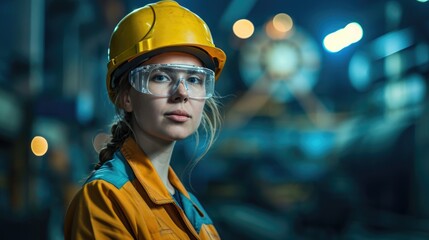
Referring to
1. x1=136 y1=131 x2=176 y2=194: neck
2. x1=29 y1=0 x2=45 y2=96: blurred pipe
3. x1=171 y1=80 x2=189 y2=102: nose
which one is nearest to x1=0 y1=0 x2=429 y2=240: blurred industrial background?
x1=29 y1=0 x2=45 y2=96: blurred pipe

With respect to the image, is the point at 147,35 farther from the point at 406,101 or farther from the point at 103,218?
the point at 406,101

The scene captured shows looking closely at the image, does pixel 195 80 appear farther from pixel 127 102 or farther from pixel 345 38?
pixel 345 38

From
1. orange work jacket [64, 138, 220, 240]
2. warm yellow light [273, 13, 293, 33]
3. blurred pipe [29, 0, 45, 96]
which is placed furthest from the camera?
warm yellow light [273, 13, 293, 33]

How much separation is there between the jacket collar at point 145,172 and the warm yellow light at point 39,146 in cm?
346

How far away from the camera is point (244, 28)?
16.6 feet

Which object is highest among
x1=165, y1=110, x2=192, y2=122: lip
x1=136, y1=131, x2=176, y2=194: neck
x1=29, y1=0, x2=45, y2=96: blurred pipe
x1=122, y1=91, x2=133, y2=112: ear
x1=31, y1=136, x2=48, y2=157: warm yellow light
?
x1=29, y1=0, x2=45, y2=96: blurred pipe

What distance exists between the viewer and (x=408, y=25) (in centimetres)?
482

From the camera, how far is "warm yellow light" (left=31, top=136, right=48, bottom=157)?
174 inches

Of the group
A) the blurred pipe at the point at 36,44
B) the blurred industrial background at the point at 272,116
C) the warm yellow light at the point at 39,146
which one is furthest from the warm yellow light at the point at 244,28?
the warm yellow light at the point at 39,146

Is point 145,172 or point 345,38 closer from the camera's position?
point 145,172

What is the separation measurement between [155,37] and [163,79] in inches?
3.3

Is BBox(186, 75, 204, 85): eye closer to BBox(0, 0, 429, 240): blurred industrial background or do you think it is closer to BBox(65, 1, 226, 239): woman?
BBox(65, 1, 226, 239): woman

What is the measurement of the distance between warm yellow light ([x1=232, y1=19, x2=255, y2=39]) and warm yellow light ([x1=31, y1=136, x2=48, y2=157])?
185 centimetres

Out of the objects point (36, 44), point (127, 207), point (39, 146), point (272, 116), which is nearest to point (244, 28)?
point (272, 116)
